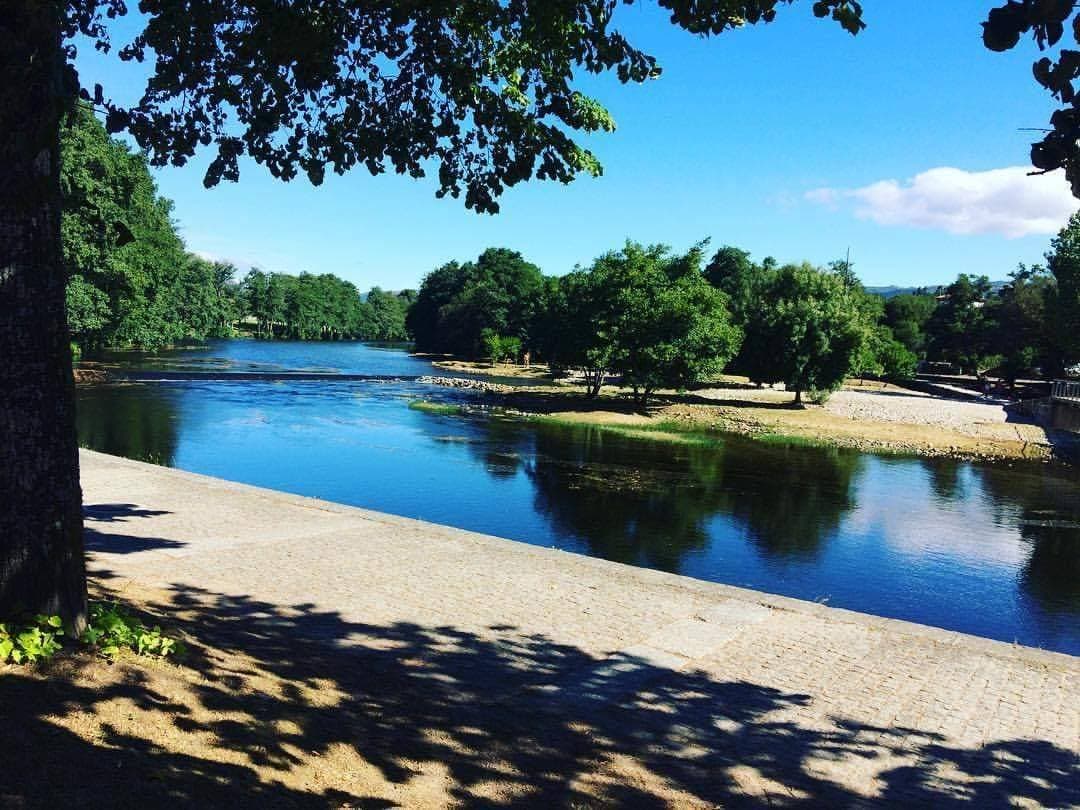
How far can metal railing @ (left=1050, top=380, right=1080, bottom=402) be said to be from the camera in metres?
46.0

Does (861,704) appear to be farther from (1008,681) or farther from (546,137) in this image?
(546,137)

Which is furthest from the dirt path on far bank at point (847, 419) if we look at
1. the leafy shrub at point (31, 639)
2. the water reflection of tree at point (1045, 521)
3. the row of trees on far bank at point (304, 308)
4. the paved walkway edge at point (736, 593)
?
the row of trees on far bank at point (304, 308)

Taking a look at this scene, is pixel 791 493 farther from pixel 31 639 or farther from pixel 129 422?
pixel 129 422

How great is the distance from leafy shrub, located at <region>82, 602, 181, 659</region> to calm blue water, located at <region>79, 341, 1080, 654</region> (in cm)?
1149

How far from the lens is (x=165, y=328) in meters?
56.6

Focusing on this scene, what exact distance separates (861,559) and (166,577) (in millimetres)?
14737

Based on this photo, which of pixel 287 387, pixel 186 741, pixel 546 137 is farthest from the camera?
pixel 287 387

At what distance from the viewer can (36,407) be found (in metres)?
5.64

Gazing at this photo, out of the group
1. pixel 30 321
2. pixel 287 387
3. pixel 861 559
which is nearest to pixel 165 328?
pixel 287 387

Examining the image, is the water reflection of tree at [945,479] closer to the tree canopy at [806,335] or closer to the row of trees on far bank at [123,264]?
the tree canopy at [806,335]

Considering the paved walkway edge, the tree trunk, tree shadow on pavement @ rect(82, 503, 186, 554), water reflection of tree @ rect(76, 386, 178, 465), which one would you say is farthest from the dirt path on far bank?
the tree trunk

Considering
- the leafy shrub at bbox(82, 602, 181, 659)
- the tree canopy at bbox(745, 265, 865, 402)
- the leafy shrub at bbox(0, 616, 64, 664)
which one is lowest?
the leafy shrub at bbox(82, 602, 181, 659)

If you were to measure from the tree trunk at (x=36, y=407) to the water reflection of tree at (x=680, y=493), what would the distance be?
12.4 meters

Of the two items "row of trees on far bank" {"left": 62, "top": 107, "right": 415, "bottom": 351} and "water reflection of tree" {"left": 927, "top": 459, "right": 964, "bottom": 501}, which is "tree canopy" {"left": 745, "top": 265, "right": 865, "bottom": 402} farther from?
"row of trees on far bank" {"left": 62, "top": 107, "right": 415, "bottom": 351}
